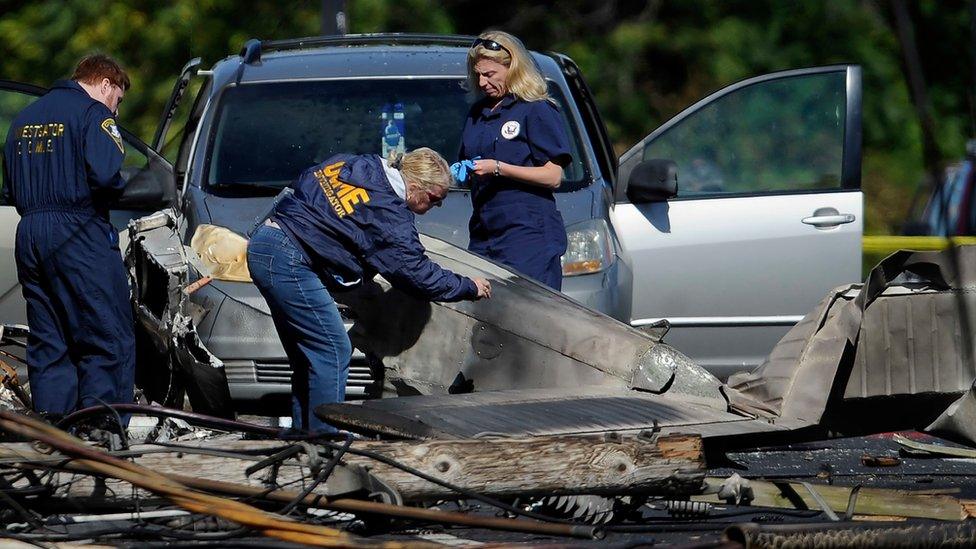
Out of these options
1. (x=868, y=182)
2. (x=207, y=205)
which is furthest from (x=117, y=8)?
(x=207, y=205)

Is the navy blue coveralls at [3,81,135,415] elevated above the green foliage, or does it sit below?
below

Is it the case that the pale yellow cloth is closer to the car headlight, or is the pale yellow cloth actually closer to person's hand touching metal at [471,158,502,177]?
person's hand touching metal at [471,158,502,177]

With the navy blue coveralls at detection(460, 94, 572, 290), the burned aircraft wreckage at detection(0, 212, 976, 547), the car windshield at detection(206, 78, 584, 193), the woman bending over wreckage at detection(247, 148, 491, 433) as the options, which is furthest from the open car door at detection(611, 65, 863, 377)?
the woman bending over wreckage at detection(247, 148, 491, 433)

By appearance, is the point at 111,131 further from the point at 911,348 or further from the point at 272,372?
the point at 911,348

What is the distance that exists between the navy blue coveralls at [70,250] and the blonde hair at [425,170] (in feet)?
4.90

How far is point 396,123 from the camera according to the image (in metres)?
7.21

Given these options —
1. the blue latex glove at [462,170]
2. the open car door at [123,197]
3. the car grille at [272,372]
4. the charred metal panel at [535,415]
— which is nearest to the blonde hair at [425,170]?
the blue latex glove at [462,170]

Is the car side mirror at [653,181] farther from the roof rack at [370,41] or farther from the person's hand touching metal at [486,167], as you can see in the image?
the roof rack at [370,41]

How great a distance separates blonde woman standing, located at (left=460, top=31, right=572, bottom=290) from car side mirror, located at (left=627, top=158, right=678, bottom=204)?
35.5 inches

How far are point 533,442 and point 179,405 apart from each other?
2.91 meters

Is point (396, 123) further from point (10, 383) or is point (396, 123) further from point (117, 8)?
point (117, 8)

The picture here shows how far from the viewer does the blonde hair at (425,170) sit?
212 inches

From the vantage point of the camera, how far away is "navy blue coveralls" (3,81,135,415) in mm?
6172

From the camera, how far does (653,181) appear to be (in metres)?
6.99
